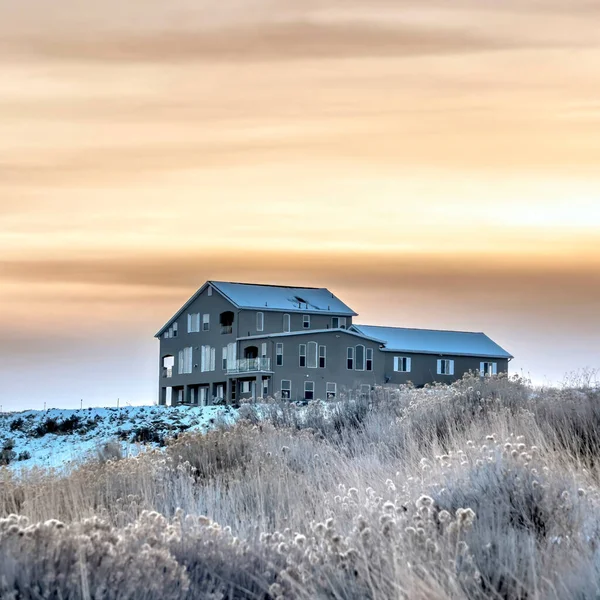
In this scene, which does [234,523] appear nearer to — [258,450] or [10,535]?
[10,535]

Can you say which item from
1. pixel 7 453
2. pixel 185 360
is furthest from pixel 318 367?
pixel 7 453

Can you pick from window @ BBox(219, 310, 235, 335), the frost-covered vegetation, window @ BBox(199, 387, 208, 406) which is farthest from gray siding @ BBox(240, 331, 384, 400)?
the frost-covered vegetation

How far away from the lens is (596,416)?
14.7 meters

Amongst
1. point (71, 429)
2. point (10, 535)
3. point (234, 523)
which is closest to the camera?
→ point (10, 535)

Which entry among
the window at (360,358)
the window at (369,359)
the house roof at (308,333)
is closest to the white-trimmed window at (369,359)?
the window at (369,359)

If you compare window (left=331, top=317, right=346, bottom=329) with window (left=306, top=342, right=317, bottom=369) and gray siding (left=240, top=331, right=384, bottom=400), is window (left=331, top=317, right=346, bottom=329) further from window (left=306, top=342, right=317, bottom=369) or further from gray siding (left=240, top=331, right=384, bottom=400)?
window (left=306, top=342, right=317, bottom=369)

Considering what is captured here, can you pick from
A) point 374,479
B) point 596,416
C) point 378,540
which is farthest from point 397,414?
point 378,540

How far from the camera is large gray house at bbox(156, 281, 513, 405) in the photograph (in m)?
57.9

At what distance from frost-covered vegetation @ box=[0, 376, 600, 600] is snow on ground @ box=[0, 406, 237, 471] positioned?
1029cm

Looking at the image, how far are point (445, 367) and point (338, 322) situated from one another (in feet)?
25.2

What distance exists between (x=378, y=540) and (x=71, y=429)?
1086 inches

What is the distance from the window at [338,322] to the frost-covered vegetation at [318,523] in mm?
47351

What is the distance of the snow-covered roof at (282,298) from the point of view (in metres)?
60.4

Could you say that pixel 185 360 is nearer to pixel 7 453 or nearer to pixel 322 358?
pixel 322 358
